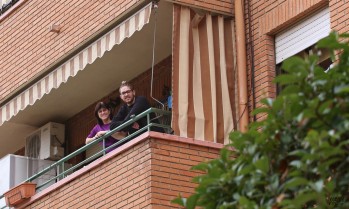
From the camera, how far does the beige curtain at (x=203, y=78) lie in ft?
45.0

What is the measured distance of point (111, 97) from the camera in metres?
17.2

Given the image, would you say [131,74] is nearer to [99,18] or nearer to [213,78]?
[99,18]

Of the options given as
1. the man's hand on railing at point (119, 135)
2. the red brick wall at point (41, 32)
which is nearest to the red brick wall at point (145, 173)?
the man's hand on railing at point (119, 135)

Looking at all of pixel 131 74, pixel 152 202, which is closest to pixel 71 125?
pixel 131 74

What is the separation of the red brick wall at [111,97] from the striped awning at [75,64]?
122 cm

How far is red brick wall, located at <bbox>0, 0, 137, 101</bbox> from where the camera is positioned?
1522 centimetres

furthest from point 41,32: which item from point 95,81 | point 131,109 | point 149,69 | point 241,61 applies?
point 241,61

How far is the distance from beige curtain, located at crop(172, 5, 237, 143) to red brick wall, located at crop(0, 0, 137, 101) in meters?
0.83

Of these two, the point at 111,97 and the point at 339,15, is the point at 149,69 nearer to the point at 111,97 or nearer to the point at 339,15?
the point at 111,97

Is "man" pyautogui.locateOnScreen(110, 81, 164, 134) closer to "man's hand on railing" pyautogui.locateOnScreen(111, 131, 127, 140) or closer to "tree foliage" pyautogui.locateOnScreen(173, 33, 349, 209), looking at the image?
"man's hand on railing" pyautogui.locateOnScreen(111, 131, 127, 140)

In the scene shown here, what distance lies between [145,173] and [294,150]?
552 cm

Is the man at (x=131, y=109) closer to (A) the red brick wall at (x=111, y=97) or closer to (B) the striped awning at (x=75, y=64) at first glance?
(B) the striped awning at (x=75, y=64)

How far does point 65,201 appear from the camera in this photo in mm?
14320

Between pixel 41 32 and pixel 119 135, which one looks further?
pixel 41 32
